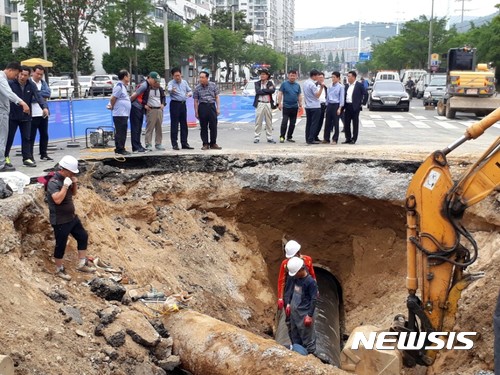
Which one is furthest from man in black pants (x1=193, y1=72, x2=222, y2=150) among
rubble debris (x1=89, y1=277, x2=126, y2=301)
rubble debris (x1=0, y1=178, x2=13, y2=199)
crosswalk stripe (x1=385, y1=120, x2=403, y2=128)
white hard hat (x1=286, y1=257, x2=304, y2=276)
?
crosswalk stripe (x1=385, y1=120, x2=403, y2=128)

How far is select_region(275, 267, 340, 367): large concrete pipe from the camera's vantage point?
755cm

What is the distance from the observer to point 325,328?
325 inches

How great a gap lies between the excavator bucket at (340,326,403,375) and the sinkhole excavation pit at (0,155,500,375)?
0.62 metres

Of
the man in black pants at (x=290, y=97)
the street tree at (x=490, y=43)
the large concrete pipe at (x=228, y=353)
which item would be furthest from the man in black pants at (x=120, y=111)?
the street tree at (x=490, y=43)

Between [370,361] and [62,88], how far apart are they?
1189 inches

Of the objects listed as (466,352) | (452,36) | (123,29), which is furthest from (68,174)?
(452,36)

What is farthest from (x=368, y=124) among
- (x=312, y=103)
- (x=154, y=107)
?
(x=154, y=107)

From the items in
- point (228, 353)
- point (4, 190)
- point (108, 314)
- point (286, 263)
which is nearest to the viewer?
point (228, 353)

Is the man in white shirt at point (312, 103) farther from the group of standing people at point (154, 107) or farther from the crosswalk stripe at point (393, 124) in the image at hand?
the crosswalk stripe at point (393, 124)

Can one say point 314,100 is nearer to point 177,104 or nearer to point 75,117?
point 177,104

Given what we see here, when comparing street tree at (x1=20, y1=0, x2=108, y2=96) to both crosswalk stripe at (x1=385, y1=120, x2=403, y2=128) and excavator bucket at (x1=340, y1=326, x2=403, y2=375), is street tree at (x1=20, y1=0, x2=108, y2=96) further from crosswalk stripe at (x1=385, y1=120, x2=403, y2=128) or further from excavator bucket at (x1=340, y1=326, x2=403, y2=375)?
excavator bucket at (x1=340, y1=326, x2=403, y2=375)

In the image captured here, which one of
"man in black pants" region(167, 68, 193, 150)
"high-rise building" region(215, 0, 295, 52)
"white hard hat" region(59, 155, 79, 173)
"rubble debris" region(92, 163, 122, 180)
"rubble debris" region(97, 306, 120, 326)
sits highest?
"high-rise building" region(215, 0, 295, 52)

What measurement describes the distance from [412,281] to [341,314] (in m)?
4.55

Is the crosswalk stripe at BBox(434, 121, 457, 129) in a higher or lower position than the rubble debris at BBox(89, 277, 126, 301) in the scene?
higher
